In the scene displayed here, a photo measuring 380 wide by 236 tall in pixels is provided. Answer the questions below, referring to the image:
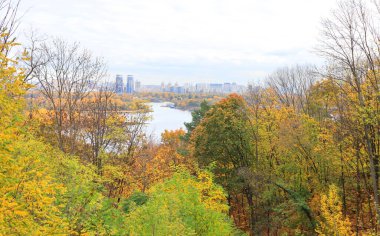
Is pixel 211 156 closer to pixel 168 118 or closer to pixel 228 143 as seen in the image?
pixel 228 143

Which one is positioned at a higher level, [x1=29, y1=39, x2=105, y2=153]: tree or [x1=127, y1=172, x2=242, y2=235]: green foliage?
[x1=29, y1=39, x2=105, y2=153]: tree

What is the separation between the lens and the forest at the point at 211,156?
1003cm

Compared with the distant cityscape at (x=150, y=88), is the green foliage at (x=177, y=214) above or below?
below

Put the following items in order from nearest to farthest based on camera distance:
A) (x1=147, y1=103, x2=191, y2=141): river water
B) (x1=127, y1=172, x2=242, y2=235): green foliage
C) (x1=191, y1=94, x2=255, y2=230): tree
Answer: (x1=127, y1=172, x2=242, y2=235): green foliage, (x1=191, y1=94, x2=255, y2=230): tree, (x1=147, y1=103, x2=191, y2=141): river water

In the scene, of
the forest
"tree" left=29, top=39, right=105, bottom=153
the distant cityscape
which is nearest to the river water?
the distant cityscape

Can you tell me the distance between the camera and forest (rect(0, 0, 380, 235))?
1003 cm

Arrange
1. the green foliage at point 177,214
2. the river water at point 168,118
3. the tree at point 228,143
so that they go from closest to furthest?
the green foliage at point 177,214 → the tree at point 228,143 → the river water at point 168,118

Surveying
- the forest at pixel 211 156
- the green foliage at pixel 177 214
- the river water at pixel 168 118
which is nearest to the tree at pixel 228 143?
the forest at pixel 211 156

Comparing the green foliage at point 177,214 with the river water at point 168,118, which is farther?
the river water at point 168,118

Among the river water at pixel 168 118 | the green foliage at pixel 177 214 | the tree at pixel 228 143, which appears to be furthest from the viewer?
the river water at pixel 168 118

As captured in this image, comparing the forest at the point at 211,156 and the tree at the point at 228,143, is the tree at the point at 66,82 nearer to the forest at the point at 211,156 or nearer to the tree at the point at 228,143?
the forest at the point at 211,156

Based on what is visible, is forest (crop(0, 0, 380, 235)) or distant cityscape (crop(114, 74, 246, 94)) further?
distant cityscape (crop(114, 74, 246, 94))

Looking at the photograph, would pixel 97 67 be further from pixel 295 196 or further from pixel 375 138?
pixel 375 138

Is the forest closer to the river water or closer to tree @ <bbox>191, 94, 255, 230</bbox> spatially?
tree @ <bbox>191, 94, 255, 230</bbox>
